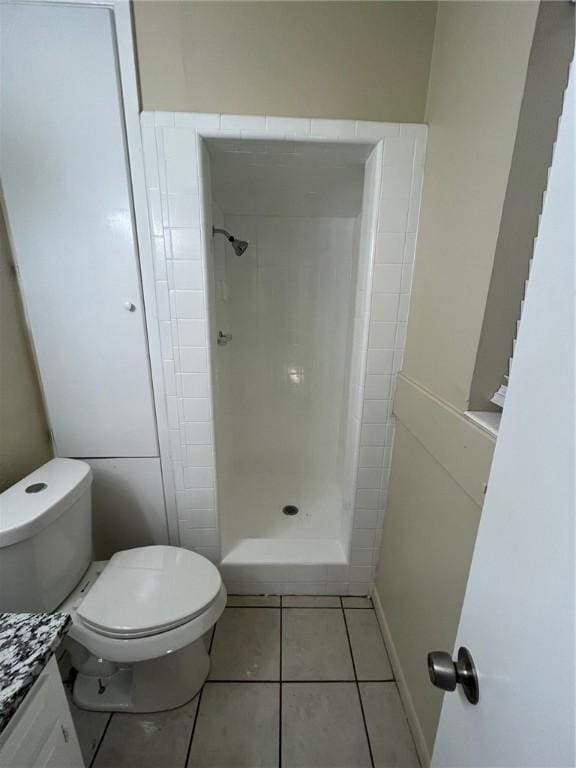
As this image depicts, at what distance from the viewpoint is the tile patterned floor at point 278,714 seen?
946 millimetres

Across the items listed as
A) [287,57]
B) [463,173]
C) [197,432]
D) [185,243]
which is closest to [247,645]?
[197,432]

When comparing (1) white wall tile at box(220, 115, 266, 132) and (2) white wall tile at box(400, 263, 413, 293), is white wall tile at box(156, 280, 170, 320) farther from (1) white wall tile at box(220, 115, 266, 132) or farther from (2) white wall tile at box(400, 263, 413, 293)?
(2) white wall tile at box(400, 263, 413, 293)

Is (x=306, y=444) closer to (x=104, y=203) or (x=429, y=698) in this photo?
(x=429, y=698)

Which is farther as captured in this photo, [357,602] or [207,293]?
[357,602]

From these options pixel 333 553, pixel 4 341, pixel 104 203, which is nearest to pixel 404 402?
pixel 333 553

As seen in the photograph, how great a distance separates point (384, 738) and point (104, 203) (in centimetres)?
198

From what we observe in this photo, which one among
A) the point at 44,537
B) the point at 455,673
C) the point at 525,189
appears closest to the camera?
the point at 455,673

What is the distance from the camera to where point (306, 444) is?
2248 millimetres

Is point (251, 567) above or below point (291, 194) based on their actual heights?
below

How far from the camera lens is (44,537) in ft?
3.04

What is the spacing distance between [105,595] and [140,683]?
1.20ft

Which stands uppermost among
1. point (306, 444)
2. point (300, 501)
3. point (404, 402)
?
point (404, 402)

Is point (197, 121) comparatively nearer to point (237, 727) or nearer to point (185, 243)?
point (185, 243)

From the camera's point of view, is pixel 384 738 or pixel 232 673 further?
pixel 232 673
